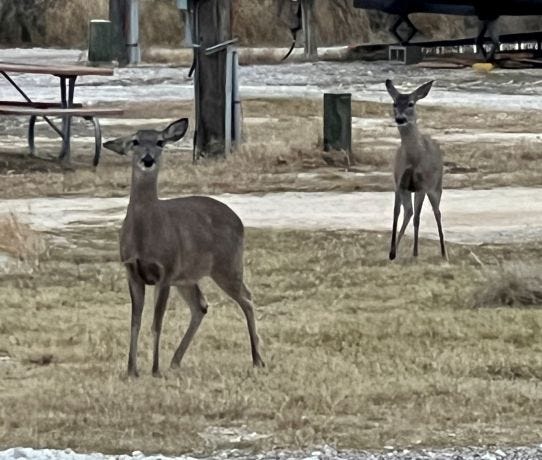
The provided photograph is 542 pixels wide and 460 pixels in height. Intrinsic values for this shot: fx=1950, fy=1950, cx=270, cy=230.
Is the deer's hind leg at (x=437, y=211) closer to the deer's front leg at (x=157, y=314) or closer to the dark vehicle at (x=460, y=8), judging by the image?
the deer's front leg at (x=157, y=314)

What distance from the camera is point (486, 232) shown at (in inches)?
552

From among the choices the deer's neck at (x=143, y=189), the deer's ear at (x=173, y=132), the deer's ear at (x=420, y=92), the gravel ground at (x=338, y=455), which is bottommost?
the gravel ground at (x=338, y=455)

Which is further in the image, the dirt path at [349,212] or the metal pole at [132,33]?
the metal pole at [132,33]

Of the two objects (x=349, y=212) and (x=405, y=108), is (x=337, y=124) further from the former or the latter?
(x=405, y=108)

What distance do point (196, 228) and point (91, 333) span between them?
4.24 ft

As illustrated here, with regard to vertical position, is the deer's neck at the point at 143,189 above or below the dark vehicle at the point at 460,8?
below

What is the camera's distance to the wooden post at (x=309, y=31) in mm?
34219

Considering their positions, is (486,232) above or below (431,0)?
below

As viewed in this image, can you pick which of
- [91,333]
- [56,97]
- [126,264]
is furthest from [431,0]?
[56,97]

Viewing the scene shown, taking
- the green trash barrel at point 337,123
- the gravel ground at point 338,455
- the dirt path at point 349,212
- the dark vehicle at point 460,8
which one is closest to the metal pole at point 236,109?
the green trash barrel at point 337,123

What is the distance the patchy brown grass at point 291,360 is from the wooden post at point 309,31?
2144 cm

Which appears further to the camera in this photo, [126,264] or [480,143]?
[480,143]

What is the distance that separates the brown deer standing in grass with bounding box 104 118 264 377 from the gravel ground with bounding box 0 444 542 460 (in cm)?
157

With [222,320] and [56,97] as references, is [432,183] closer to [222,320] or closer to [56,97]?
[222,320]
